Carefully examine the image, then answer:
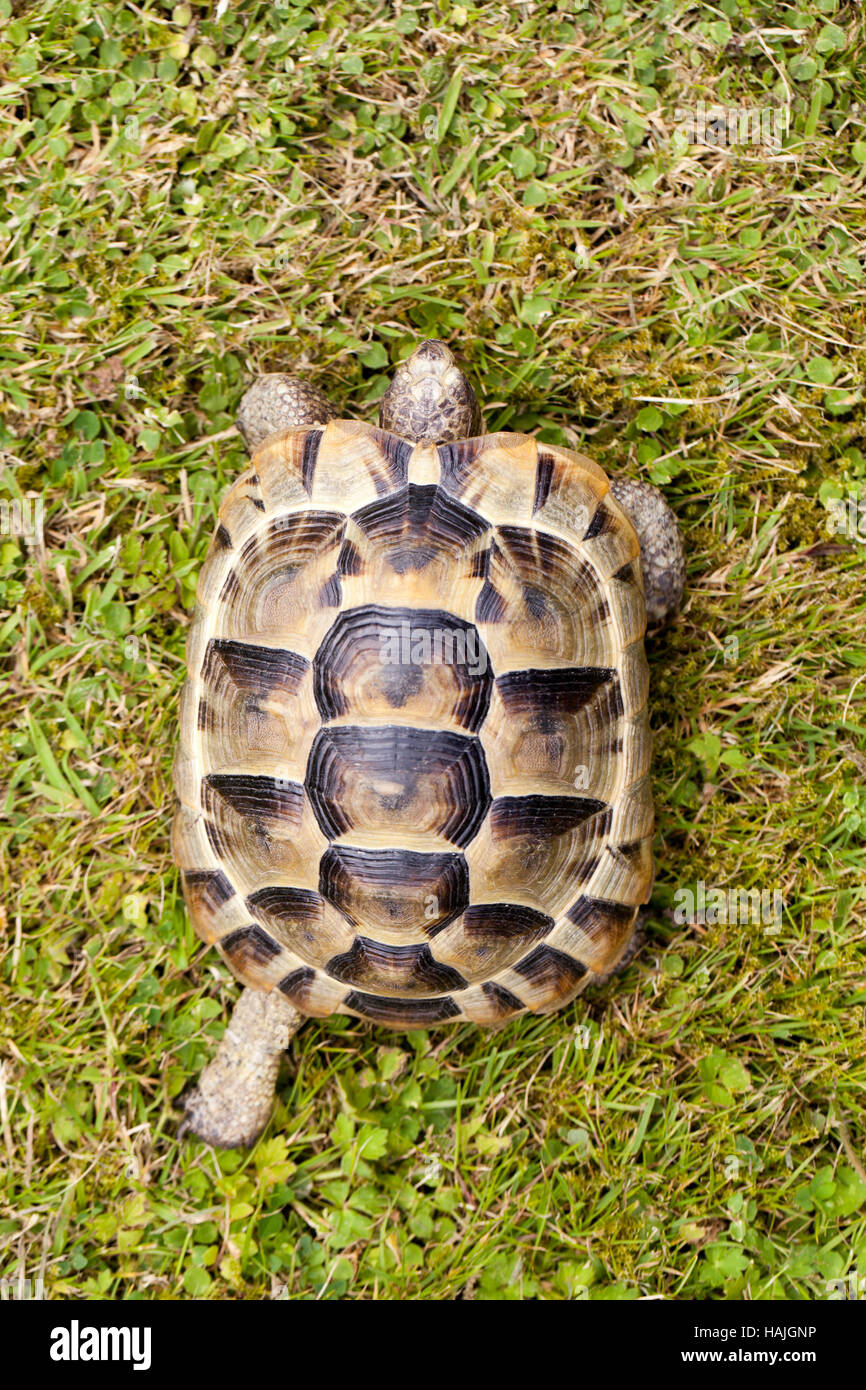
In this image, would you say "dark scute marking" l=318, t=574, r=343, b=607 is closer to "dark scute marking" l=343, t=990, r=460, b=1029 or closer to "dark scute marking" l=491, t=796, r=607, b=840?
"dark scute marking" l=491, t=796, r=607, b=840

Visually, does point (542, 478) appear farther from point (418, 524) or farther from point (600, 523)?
point (418, 524)

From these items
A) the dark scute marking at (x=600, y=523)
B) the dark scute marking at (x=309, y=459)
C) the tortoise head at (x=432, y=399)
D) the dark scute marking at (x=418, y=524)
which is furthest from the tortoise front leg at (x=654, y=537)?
the dark scute marking at (x=309, y=459)

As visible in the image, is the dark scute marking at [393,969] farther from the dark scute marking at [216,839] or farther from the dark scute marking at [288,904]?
the dark scute marking at [216,839]

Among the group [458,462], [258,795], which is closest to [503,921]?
[258,795]

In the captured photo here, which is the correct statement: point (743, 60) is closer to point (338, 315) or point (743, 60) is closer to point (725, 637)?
point (338, 315)
